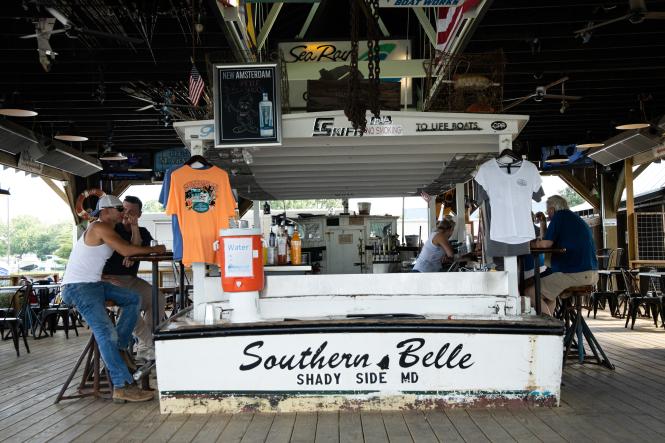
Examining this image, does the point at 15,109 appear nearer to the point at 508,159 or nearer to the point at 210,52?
the point at 210,52

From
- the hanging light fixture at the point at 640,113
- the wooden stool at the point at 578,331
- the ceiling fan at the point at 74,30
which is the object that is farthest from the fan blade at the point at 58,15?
the hanging light fixture at the point at 640,113

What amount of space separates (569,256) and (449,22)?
288 centimetres

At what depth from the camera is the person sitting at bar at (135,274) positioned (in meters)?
7.21

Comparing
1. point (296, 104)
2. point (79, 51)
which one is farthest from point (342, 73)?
point (79, 51)

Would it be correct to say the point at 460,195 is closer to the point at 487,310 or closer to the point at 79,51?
the point at 487,310

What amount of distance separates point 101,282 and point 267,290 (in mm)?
1556

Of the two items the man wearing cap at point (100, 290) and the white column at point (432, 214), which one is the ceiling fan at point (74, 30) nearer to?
the man wearing cap at point (100, 290)

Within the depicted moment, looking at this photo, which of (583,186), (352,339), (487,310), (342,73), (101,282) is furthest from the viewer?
(583,186)

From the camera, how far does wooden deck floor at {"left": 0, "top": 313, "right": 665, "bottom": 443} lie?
4.62m

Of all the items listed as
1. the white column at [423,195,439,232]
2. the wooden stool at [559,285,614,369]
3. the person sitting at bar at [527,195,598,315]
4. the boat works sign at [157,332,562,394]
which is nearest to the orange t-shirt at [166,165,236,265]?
the boat works sign at [157,332,562,394]

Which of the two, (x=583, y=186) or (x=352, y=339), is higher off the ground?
(x=583, y=186)

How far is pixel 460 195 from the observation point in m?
8.83

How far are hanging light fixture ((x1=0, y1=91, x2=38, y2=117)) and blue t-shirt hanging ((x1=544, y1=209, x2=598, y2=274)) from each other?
7.58 meters

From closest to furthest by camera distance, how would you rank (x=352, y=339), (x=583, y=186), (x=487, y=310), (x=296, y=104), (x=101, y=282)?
(x=352, y=339) < (x=487, y=310) < (x=101, y=282) < (x=296, y=104) < (x=583, y=186)
